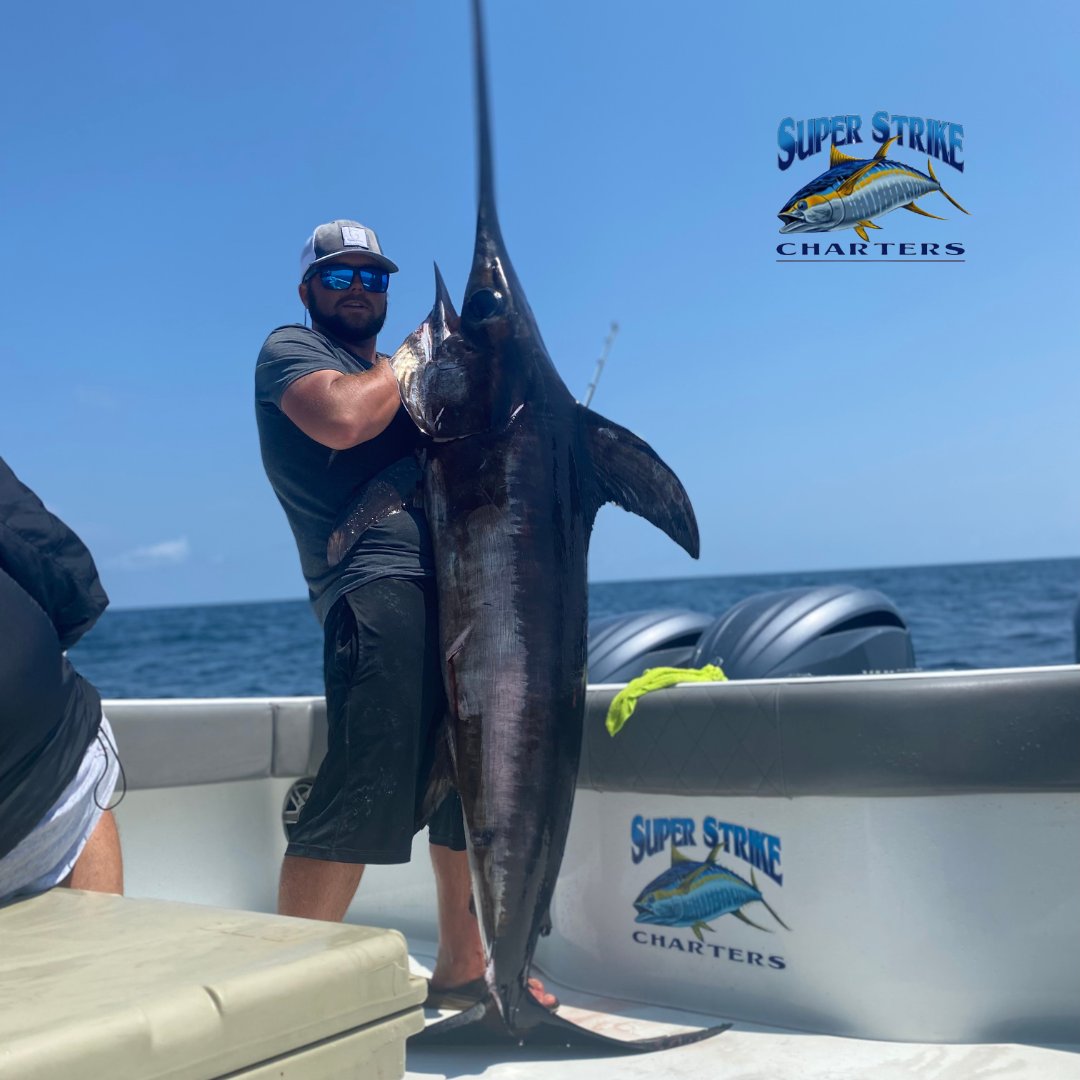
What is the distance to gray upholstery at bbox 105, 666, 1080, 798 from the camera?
2719mm

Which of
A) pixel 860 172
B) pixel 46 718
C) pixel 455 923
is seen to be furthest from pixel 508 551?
pixel 860 172

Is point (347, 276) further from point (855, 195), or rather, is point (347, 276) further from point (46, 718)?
point (855, 195)

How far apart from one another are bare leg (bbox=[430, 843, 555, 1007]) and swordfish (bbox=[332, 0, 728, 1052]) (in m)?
0.46

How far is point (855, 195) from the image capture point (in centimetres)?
482

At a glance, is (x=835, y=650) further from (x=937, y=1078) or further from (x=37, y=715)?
(x=37, y=715)

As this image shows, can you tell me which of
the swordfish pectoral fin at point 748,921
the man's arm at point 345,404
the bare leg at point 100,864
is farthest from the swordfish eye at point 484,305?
the swordfish pectoral fin at point 748,921

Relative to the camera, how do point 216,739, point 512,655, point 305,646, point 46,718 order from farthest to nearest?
point 305,646
point 216,739
point 512,655
point 46,718

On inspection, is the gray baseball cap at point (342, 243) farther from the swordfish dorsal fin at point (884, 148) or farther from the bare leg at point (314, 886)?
the swordfish dorsal fin at point (884, 148)

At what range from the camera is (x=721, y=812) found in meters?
3.13


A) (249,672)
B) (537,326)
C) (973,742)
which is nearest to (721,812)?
(973,742)

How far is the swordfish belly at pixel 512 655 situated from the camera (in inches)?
94.7

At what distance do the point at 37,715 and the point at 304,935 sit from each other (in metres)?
0.78

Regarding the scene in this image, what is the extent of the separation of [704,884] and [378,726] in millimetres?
1152

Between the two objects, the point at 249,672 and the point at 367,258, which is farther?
the point at 249,672
